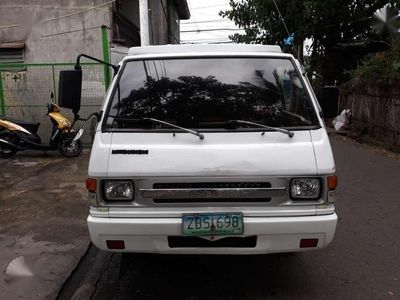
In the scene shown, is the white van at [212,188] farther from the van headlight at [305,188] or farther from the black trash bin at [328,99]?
the black trash bin at [328,99]

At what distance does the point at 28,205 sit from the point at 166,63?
129 inches

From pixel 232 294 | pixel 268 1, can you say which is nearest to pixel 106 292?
pixel 232 294

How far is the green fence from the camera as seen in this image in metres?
9.37

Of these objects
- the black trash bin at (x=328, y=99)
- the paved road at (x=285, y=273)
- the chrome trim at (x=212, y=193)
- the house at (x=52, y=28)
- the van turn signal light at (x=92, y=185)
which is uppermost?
the house at (x=52, y=28)

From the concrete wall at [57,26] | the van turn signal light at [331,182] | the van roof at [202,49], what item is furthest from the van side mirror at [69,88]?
the concrete wall at [57,26]

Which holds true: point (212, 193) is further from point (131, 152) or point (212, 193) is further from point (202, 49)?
point (202, 49)

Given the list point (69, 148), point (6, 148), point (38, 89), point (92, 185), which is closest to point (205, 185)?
point (92, 185)

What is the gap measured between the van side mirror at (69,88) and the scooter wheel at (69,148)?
17.7 ft

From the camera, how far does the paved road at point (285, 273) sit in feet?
11.1

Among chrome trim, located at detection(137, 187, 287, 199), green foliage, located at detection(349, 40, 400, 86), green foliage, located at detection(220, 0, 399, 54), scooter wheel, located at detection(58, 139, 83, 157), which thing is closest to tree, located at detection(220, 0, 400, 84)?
green foliage, located at detection(220, 0, 399, 54)

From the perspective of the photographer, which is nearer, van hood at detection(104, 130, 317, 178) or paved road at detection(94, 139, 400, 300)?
van hood at detection(104, 130, 317, 178)

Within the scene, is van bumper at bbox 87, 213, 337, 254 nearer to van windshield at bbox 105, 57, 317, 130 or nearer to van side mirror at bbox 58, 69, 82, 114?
van windshield at bbox 105, 57, 317, 130

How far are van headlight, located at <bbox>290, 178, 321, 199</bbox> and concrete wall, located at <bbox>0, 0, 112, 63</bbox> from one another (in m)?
8.73

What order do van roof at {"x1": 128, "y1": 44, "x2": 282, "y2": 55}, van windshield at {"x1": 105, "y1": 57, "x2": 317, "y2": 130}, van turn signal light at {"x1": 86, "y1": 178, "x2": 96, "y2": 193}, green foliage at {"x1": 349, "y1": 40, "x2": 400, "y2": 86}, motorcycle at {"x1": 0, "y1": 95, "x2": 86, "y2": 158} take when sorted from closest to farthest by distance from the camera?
1. van turn signal light at {"x1": 86, "y1": 178, "x2": 96, "y2": 193}
2. van windshield at {"x1": 105, "y1": 57, "x2": 317, "y2": 130}
3. van roof at {"x1": 128, "y1": 44, "x2": 282, "y2": 55}
4. motorcycle at {"x1": 0, "y1": 95, "x2": 86, "y2": 158}
5. green foliage at {"x1": 349, "y1": 40, "x2": 400, "y2": 86}
